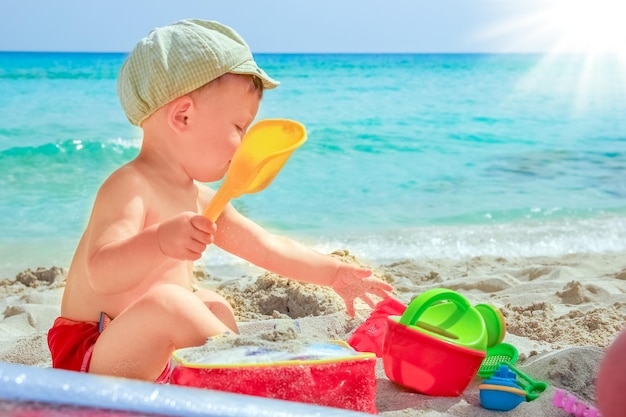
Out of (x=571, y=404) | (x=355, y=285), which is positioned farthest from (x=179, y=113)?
(x=571, y=404)

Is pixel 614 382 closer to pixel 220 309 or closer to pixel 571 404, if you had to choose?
pixel 571 404

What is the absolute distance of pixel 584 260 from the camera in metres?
3.74

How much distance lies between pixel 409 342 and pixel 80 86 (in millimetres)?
13999

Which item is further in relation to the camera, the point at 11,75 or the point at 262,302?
the point at 11,75

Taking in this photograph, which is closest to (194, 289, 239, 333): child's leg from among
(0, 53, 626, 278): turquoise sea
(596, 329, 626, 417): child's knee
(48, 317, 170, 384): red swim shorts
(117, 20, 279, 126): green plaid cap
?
(48, 317, 170, 384): red swim shorts

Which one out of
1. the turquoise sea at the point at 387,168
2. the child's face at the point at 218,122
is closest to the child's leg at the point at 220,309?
the child's face at the point at 218,122

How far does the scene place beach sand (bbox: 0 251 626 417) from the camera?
1.79 metres

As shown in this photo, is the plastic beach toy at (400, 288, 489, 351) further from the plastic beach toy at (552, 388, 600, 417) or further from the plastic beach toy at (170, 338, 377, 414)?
the plastic beach toy at (170, 338, 377, 414)

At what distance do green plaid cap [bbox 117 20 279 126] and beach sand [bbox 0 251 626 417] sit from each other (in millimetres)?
747

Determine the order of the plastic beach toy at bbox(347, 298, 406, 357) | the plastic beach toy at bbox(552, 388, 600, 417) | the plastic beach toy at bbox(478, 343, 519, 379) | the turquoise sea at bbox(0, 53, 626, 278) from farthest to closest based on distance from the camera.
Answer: the turquoise sea at bbox(0, 53, 626, 278) < the plastic beach toy at bbox(347, 298, 406, 357) < the plastic beach toy at bbox(478, 343, 519, 379) < the plastic beach toy at bbox(552, 388, 600, 417)

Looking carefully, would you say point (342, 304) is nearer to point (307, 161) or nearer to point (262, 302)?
point (262, 302)

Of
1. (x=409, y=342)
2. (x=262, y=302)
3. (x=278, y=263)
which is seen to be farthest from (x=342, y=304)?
(x=409, y=342)

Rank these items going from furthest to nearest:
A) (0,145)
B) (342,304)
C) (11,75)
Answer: (11,75) < (0,145) < (342,304)

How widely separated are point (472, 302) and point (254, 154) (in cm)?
132
